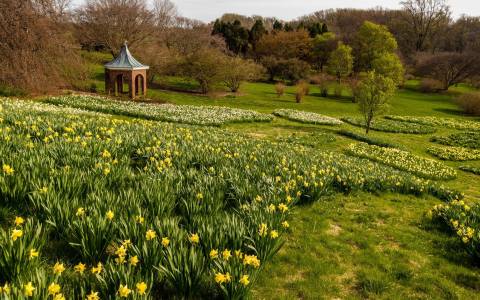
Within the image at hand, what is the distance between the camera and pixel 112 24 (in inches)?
1779

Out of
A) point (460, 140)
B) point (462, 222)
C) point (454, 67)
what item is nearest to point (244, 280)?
point (462, 222)

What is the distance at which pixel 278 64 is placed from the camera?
190ft

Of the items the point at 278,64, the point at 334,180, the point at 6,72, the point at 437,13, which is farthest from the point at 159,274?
the point at 437,13

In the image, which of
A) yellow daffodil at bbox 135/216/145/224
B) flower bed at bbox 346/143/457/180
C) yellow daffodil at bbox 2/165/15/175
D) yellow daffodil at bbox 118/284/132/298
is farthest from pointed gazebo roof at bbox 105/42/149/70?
yellow daffodil at bbox 118/284/132/298

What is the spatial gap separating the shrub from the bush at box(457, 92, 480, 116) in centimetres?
1627

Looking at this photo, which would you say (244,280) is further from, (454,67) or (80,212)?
(454,67)

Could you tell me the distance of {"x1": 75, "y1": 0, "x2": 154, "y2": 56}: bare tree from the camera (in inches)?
1784

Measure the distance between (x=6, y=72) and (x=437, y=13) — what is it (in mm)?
85176

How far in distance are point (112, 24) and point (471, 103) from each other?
45463mm

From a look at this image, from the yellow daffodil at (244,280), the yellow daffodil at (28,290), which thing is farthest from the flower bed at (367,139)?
the yellow daffodil at (28,290)

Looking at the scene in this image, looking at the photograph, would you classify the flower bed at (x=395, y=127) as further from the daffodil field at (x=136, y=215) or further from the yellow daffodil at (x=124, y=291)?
the yellow daffodil at (x=124, y=291)

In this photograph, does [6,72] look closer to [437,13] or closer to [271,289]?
[271,289]

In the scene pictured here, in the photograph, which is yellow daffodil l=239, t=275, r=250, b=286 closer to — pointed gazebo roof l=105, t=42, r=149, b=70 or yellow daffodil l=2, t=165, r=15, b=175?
yellow daffodil l=2, t=165, r=15, b=175

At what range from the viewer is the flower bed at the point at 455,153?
19.4 meters
